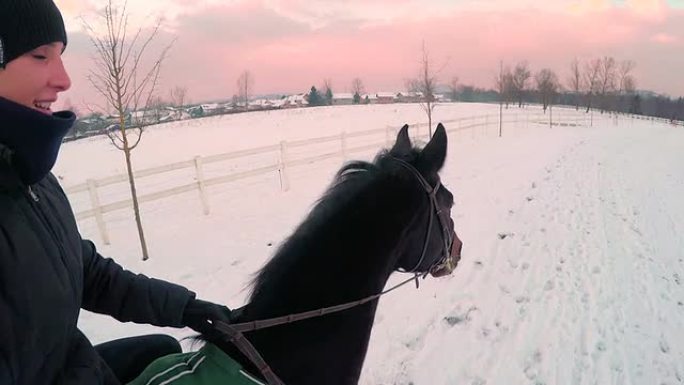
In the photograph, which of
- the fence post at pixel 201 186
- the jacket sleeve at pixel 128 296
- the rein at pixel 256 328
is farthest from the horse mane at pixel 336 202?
the fence post at pixel 201 186

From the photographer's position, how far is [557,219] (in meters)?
8.98

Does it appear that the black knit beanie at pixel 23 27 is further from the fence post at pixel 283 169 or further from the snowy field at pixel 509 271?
the fence post at pixel 283 169

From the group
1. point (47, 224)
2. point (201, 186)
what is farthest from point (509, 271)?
point (201, 186)

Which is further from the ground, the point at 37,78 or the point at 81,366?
the point at 37,78

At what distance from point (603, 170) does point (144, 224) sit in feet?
52.9

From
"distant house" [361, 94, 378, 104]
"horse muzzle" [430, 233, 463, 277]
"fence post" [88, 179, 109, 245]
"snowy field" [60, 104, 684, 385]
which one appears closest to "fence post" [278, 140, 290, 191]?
"snowy field" [60, 104, 684, 385]

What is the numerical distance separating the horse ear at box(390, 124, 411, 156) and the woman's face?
1.51 m

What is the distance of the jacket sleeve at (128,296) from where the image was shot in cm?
180

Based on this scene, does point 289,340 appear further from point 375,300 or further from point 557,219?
point 557,219

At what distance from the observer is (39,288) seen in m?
1.18

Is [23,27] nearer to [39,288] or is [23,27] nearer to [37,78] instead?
[37,78]

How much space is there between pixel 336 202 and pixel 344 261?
0.89 feet

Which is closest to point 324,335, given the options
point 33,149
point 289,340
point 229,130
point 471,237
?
point 289,340

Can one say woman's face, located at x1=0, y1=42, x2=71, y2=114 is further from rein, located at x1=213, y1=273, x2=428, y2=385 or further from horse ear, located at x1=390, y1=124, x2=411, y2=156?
horse ear, located at x1=390, y1=124, x2=411, y2=156
